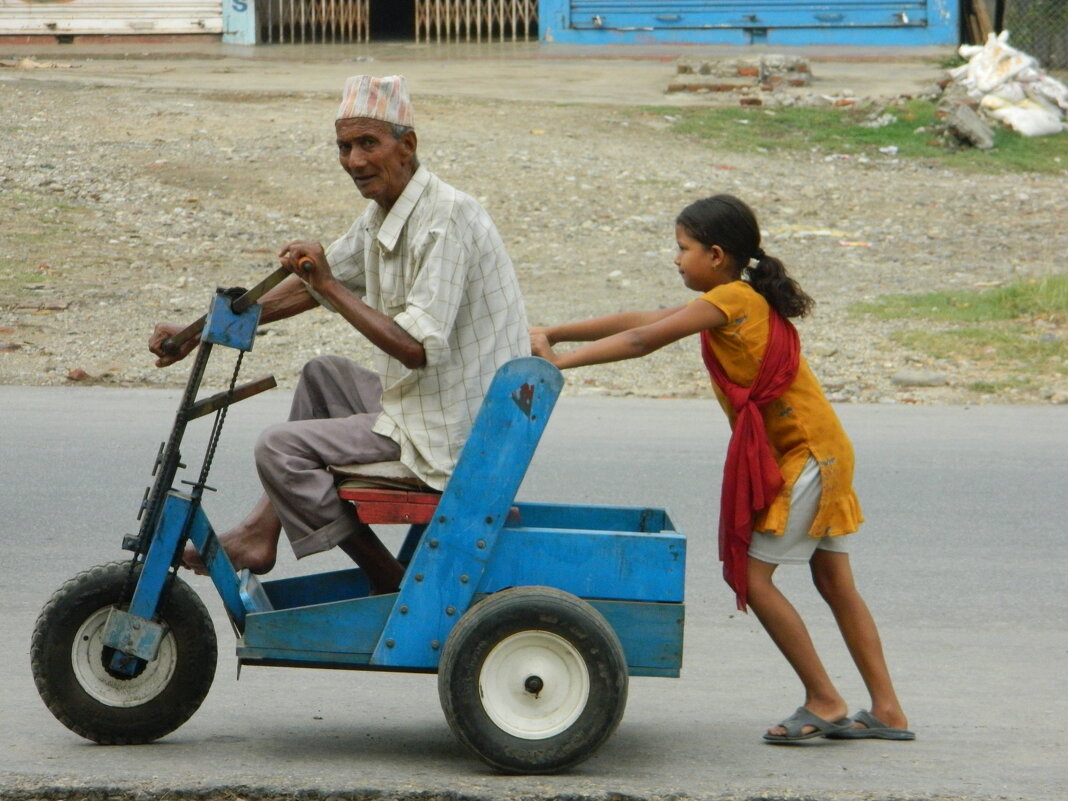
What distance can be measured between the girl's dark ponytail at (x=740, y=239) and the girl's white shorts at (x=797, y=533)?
0.41 metres

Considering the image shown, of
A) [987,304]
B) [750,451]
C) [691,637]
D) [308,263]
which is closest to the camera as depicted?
[308,263]

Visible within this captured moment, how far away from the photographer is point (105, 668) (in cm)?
351

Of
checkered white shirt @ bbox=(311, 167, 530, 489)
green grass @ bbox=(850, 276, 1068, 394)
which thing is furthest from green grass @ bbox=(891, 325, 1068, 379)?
checkered white shirt @ bbox=(311, 167, 530, 489)

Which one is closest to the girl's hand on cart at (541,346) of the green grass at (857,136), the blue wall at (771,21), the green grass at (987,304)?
the green grass at (987,304)

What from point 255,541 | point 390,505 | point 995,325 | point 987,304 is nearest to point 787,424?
point 390,505

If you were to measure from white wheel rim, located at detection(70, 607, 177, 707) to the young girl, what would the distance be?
1.19 m

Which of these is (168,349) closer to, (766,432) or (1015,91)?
(766,432)

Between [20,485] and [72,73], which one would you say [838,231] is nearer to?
[20,485]

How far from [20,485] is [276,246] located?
6.01m

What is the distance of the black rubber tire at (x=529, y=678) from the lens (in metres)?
3.34

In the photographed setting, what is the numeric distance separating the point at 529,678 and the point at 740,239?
3.99 ft

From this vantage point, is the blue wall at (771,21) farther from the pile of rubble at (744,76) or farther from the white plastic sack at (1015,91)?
the white plastic sack at (1015,91)

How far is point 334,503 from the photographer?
11.3 feet

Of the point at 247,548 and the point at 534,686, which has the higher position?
the point at 247,548
